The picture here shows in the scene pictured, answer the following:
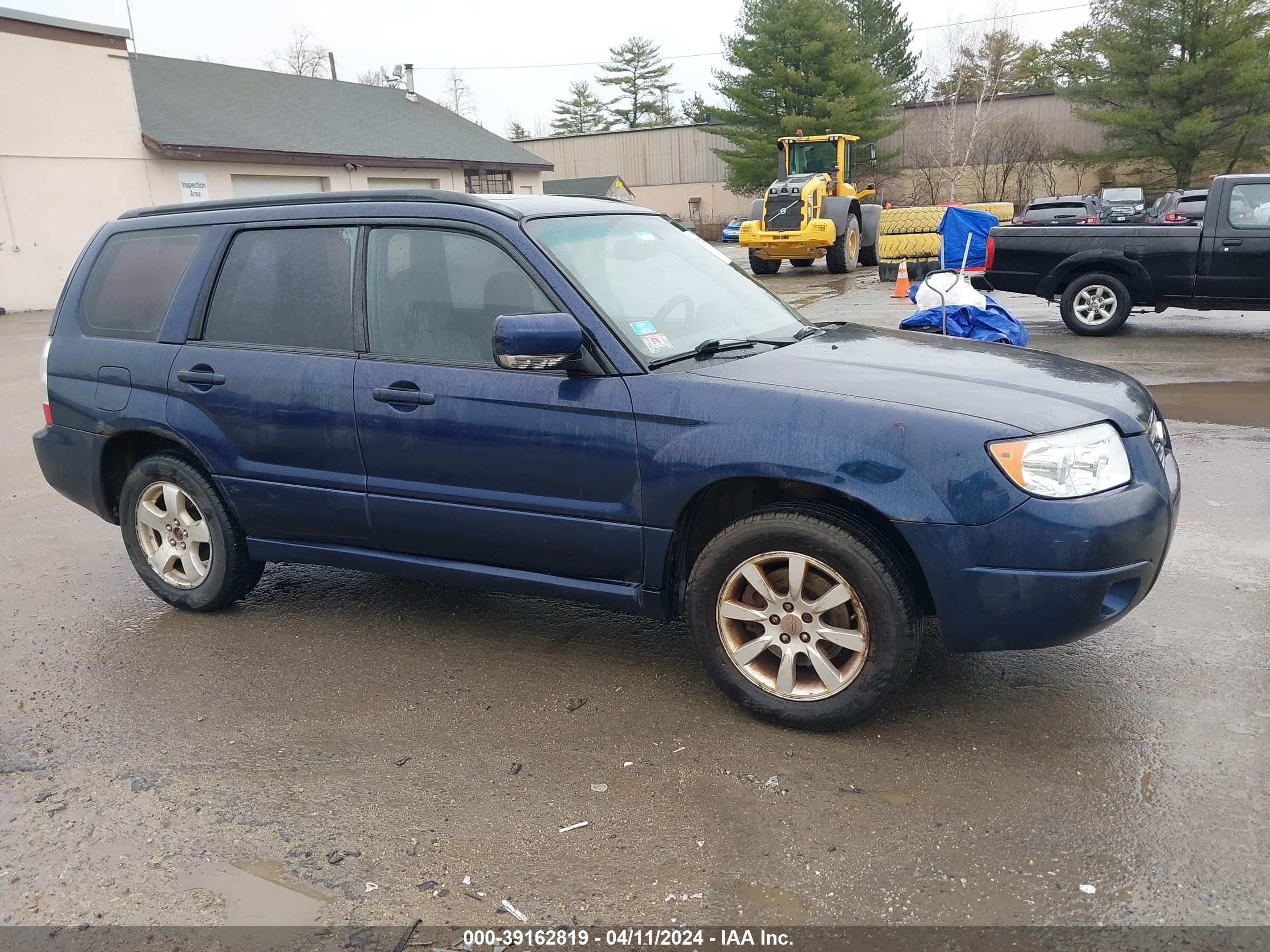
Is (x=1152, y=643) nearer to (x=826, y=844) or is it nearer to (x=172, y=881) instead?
(x=826, y=844)

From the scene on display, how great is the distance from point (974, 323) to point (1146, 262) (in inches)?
192

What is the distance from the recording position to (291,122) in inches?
1131

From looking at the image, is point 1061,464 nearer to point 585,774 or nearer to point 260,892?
point 585,774

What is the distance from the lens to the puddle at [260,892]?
2592 mm

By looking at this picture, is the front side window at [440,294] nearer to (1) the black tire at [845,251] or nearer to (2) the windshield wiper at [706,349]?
(2) the windshield wiper at [706,349]

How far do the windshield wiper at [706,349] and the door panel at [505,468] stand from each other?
6.9 inches

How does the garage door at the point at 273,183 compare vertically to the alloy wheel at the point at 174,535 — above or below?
above

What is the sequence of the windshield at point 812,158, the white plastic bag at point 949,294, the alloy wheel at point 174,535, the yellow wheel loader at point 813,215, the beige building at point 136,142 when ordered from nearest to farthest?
1. the alloy wheel at point 174,535
2. the white plastic bag at point 949,294
3. the yellow wheel loader at point 813,215
4. the beige building at point 136,142
5. the windshield at point 812,158

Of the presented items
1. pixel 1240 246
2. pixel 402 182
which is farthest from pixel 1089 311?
pixel 402 182

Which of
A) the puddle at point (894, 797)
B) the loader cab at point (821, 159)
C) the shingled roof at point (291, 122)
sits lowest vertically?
the puddle at point (894, 797)

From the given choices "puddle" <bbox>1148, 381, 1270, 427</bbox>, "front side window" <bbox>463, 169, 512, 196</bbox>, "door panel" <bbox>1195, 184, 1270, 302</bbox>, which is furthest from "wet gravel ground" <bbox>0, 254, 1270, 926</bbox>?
"front side window" <bbox>463, 169, 512, 196</bbox>

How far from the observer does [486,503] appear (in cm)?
370

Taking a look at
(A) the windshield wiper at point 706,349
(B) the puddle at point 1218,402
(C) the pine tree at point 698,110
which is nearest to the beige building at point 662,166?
(C) the pine tree at point 698,110

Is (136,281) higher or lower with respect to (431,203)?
lower
